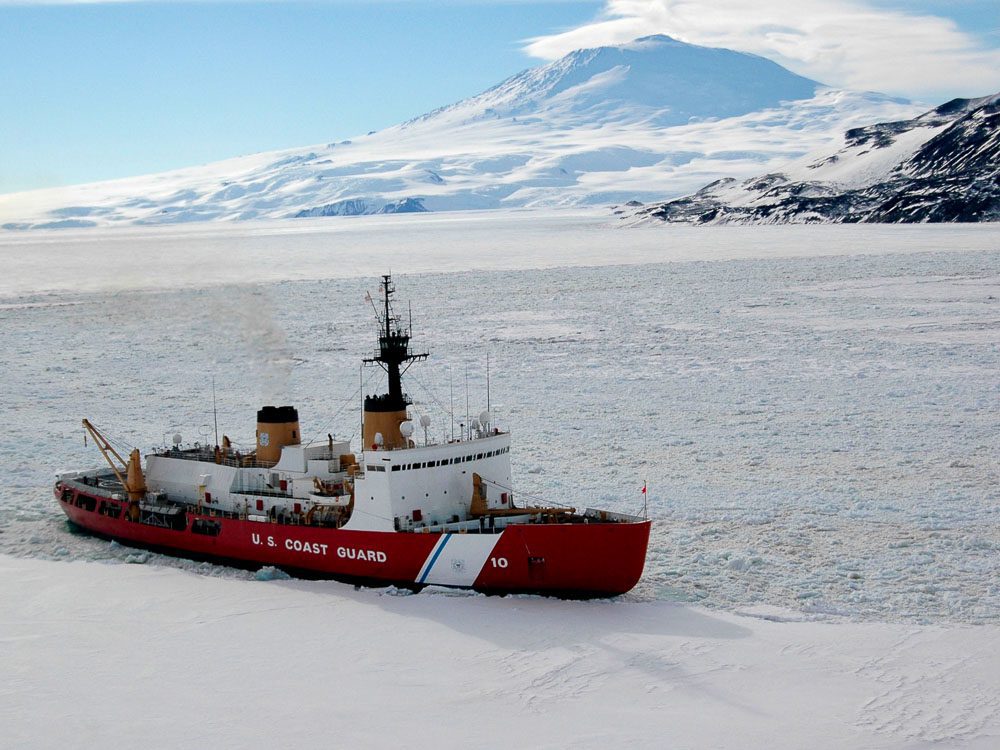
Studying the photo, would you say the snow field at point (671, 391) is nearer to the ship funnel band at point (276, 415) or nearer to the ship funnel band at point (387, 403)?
the ship funnel band at point (276, 415)

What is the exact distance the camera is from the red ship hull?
14703 millimetres

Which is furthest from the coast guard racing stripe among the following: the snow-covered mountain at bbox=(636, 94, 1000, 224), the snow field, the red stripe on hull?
the snow-covered mountain at bbox=(636, 94, 1000, 224)

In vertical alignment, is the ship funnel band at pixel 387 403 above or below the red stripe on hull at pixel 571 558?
above

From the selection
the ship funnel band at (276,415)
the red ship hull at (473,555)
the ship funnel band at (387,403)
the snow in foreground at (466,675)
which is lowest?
the snow in foreground at (466,675)

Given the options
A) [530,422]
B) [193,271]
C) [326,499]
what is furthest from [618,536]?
[193,271]

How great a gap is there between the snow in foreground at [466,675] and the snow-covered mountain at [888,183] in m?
90.9

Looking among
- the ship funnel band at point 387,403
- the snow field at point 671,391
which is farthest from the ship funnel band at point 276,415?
the snow field at point 671,391

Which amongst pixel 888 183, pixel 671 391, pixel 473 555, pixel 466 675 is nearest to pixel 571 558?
pixel 473 555

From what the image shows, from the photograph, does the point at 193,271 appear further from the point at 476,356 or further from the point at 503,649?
the point at 503,649

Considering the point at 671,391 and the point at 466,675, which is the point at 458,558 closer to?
the point at 466,675

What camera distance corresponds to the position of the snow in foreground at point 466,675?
36.6 feet

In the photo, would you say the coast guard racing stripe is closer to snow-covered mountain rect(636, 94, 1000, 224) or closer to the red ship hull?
the red ship hull

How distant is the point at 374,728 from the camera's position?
11289 mm

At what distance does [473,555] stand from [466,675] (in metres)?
2.62
